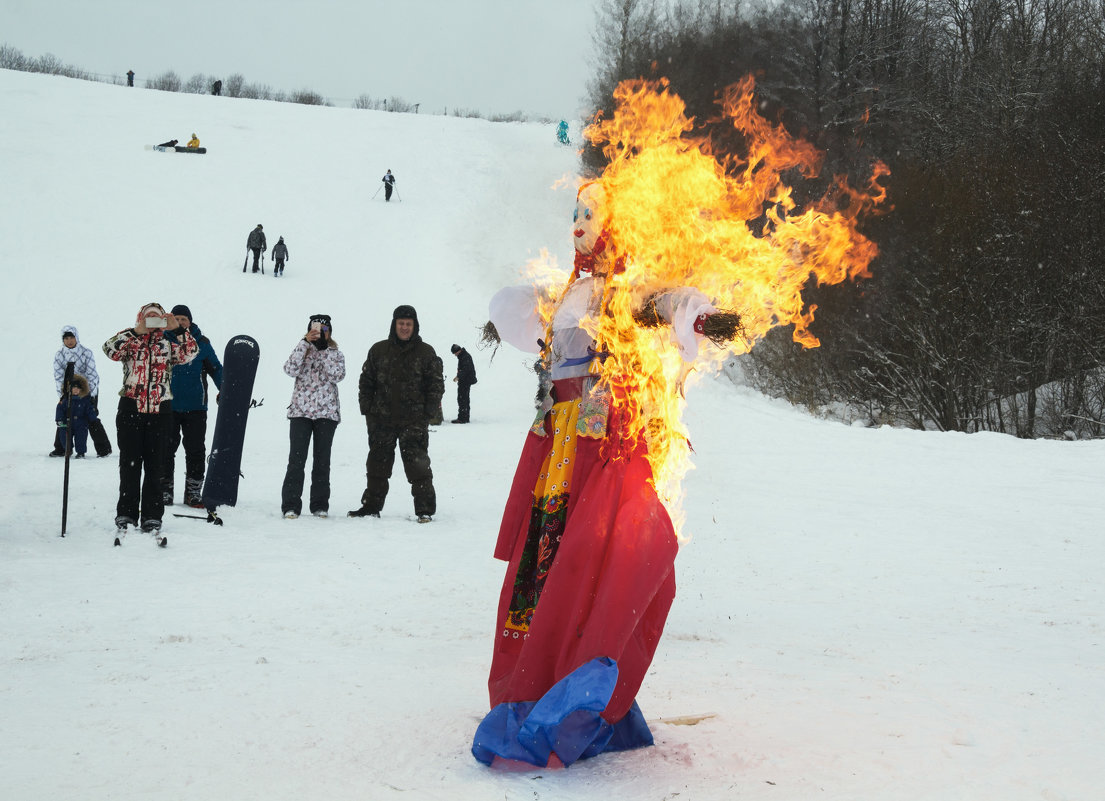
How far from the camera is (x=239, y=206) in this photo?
31562 mm

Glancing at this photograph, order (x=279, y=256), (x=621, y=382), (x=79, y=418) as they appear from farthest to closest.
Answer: (x=279, y=256) → (x=79, y=418) → (x=621, y=382)

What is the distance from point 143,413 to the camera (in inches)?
298

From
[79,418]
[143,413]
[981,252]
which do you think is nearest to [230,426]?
[143,413]

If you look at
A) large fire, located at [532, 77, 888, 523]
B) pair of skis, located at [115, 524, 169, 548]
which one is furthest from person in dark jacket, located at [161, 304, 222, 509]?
large fire, located at [532, 77, 888, 523]

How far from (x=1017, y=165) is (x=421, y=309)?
14.7m

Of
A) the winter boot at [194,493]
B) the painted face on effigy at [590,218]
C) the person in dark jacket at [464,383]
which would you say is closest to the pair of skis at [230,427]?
the winter boot at [194,493]

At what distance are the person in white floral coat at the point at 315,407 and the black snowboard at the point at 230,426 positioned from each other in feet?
1.63

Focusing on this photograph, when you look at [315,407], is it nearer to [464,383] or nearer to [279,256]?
[464,383]

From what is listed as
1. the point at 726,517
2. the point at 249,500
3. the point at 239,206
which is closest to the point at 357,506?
the point at 249,500

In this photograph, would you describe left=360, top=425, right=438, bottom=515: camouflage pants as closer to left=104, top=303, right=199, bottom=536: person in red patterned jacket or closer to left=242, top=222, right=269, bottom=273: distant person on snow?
left=104, top=303, right=199, bottom=536: person in red patterned jacket

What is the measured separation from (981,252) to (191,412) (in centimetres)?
1800

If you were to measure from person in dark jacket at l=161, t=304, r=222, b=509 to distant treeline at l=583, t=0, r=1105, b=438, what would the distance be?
12.6 metres

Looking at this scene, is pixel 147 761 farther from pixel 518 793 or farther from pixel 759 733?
pixel 759 733

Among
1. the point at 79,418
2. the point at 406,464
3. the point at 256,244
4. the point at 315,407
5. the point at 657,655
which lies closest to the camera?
the point at 657,655
